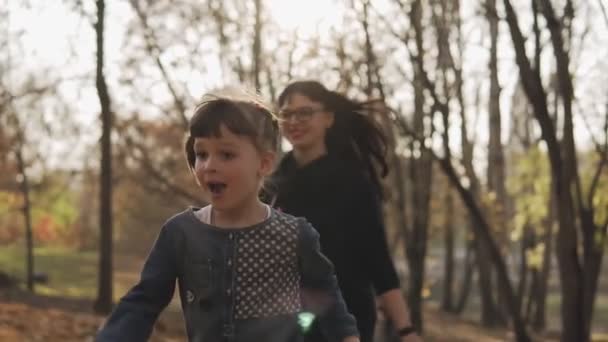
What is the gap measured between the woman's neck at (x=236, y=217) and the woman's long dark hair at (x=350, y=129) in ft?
5.60

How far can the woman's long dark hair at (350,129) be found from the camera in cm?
452

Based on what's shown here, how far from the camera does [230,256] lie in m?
2.74

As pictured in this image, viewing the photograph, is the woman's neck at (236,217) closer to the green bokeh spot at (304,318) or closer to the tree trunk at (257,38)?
the green bokeh spot at (304,318)

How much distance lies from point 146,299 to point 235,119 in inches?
22.2

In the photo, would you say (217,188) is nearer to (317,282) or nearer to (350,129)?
(317,282)

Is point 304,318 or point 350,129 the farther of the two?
point 350,129

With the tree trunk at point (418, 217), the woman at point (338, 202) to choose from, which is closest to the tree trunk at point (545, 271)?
the tree trunk at point (418, 217)

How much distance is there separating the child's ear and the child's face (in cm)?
6

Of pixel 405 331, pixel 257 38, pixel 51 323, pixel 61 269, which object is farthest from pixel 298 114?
pixel 61 269

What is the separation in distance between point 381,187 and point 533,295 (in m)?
25.9

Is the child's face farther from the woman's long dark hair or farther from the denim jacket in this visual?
the woman's long dark hair

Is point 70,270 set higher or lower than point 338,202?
lower

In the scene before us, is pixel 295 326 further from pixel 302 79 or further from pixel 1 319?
pixel 1 319

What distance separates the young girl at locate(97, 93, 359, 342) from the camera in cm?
265
